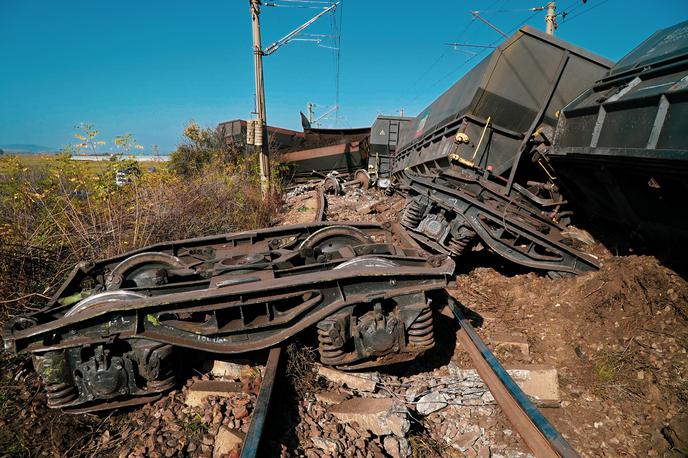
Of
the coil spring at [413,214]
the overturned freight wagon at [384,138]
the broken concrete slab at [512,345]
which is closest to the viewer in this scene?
the broken concrete slab at [512,345]

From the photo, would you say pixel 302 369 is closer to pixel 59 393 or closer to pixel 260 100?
pixel 59 393

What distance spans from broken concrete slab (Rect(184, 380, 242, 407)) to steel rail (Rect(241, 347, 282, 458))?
0.98 feet

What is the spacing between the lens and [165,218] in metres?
5.64

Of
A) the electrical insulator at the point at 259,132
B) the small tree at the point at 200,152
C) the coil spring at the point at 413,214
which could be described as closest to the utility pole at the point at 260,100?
the electrical insulator at the point at 259,132

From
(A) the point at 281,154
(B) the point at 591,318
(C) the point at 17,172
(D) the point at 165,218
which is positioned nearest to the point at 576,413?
(B) the point at 591,318

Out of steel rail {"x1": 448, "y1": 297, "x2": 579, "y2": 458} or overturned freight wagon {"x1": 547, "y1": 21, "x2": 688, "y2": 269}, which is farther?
overturned freight wagon {"x1": 547, "y1": 21, "x2": 688, "y2": 269}

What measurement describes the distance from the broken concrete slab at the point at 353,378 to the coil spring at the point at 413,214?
3.06m

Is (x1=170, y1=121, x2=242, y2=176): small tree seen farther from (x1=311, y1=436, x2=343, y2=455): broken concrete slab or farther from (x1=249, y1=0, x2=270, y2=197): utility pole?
(x1=311, y1=436, x2=343, y2=455): broken concrete slab

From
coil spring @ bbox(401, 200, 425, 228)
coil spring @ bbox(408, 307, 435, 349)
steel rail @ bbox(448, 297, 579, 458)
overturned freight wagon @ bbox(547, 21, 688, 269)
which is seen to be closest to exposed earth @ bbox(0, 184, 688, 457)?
steel rail @ bbox(448, 297, 579, 458)

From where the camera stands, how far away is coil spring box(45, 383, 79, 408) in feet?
7.61

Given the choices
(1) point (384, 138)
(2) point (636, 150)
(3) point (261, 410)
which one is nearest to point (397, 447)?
(3) point (261, 410)

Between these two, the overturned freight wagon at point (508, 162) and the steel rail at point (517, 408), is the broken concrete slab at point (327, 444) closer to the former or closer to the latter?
the steel rail at point (517, 408)

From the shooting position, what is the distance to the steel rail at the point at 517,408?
193 cm

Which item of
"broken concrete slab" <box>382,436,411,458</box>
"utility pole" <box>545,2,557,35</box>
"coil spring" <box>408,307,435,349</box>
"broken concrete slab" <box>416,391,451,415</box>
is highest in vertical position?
"utility pole" <box>545,2,557,35</box>
